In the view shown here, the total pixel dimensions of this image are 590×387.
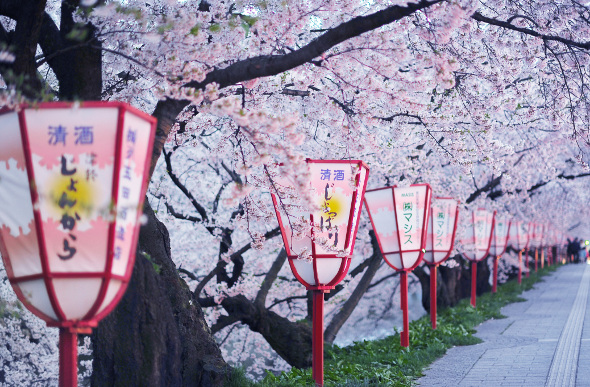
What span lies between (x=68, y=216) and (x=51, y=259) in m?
0.28

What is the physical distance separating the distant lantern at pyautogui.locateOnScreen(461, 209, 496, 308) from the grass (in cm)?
201

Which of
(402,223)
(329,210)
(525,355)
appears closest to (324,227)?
(329,210)

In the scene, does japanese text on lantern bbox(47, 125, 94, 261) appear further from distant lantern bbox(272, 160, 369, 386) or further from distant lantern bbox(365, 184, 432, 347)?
distant lantern bbox(365, 184, 432, 347)

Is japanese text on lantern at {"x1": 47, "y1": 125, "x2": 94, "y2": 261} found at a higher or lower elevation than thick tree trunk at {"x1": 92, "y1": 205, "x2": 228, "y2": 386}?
higher

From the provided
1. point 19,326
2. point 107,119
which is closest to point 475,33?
point 107,119

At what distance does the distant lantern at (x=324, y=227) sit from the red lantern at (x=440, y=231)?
7.16m

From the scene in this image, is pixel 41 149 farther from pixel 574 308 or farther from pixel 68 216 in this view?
pixel 574 308

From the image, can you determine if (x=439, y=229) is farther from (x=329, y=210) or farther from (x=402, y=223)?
(x=329, y=210)

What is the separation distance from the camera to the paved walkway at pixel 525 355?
356 inches

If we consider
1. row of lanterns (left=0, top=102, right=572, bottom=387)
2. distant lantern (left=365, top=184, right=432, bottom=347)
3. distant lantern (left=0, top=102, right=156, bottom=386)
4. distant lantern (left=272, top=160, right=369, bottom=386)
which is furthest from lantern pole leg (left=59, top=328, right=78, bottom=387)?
distant lantern (left=365, top=184, right=432, bottom=347)

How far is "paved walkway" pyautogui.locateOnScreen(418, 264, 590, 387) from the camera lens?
356 inches

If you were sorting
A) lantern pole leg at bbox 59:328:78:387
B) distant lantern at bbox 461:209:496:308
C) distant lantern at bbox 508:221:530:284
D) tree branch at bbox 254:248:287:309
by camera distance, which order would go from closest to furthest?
lantern pole leg at bbox 59:328:78:387 → tree branch at bbox 254:248:287:309 → distant lantern at bbox 461:209:496:308 → distant lantern at bbox 508:221:530:284

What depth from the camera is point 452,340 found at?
43.2ft

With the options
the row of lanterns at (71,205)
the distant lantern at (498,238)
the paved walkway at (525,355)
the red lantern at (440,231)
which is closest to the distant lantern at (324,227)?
the paved walkway at (525,355)
